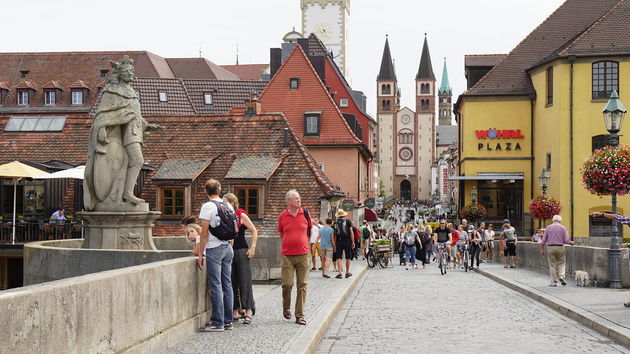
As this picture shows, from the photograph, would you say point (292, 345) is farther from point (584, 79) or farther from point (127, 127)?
point (584, 79)

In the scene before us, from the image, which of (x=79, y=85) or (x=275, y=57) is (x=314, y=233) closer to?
(x=275, y=57)

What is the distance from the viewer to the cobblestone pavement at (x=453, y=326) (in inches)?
406

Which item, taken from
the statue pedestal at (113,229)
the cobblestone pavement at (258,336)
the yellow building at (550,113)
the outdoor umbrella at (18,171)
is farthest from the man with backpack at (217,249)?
the yellow building at (550,113)

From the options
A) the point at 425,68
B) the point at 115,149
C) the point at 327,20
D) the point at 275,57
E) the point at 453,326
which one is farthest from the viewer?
the point at 425,68

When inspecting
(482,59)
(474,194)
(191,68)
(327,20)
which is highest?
(327,20)

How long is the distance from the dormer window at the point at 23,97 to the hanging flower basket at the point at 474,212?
41474 millimetres

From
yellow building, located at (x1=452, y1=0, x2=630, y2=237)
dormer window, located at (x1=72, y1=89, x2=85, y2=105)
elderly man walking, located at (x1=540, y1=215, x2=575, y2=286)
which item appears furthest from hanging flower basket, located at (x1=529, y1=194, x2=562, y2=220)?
dormer window, located at (x1=72, y1=89, x2=85, y2=105)

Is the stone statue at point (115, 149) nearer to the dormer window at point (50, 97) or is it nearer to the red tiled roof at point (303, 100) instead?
the red tiled roof at point (303, 100)

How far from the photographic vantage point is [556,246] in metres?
A: 18.5

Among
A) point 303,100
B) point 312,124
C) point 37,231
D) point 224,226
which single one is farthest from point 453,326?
point 303,100

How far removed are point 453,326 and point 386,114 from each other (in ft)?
560

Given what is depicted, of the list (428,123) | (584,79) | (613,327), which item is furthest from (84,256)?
(428,123)

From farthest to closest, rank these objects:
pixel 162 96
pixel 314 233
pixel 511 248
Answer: pixel 162 96 → pixel 511 248 → pixel 314 233

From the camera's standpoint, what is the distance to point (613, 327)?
11.3m
